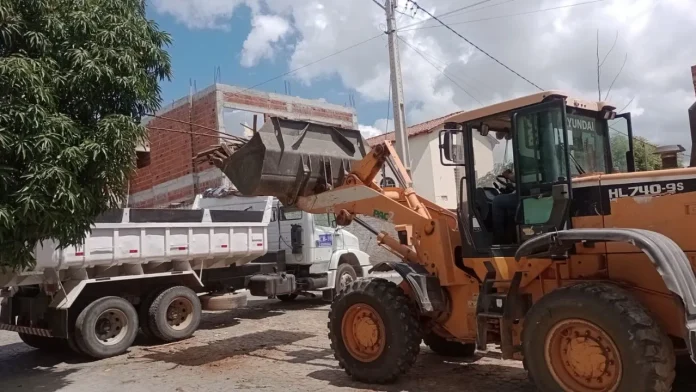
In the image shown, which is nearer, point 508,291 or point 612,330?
point 612,330

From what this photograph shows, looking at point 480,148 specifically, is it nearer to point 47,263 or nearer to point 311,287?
point 47,263

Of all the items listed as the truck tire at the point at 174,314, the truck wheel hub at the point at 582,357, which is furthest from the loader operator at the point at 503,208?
the truck tire at the point at 174,314

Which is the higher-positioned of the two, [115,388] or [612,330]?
[612,330]

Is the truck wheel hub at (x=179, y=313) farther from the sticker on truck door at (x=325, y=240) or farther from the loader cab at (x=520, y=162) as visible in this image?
the loader cab at (x=520, y=162)

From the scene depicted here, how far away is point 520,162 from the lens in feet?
19.1

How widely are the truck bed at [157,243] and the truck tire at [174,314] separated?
0.51m

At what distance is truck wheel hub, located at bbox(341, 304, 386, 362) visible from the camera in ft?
21.4

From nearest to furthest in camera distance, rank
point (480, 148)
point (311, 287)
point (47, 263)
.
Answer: point (480, 148)
point (47, 263)
point (311, 287)

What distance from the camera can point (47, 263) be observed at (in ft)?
27.2

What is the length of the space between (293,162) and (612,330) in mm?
4149

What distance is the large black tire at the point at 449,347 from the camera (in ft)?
25.0

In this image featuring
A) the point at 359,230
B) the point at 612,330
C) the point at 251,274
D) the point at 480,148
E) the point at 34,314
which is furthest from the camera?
the point at 359,230

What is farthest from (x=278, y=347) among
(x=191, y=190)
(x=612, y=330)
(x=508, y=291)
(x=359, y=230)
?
(x=191, y=190)

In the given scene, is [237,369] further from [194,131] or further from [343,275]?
[194,131]
